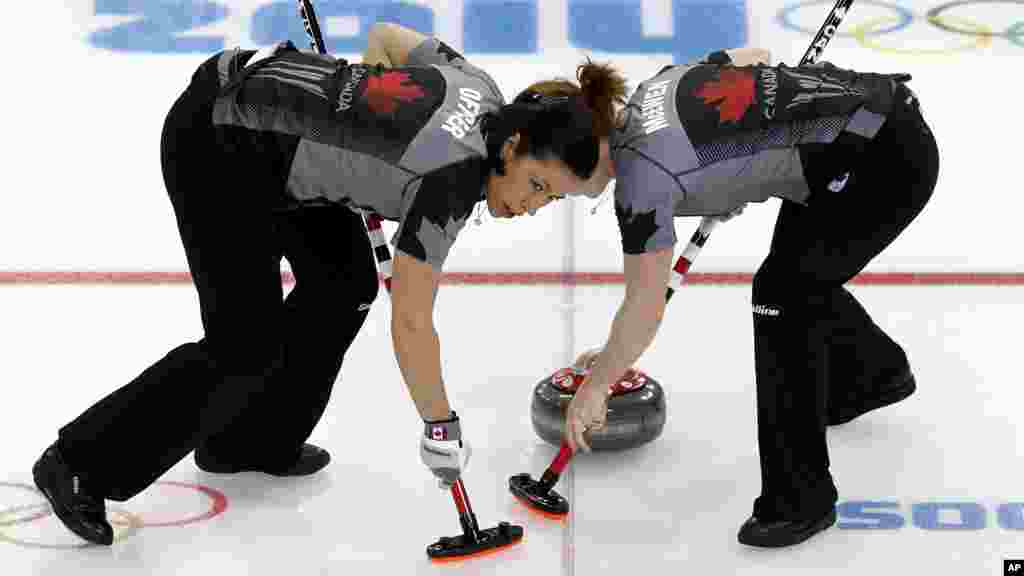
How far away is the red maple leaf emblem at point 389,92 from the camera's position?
3748 mm

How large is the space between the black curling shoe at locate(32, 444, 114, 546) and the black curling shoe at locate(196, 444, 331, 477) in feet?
1.23

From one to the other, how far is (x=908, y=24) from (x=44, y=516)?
13.7 feet

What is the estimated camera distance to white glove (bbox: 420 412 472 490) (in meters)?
3.91

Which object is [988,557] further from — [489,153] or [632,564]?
[489,153]

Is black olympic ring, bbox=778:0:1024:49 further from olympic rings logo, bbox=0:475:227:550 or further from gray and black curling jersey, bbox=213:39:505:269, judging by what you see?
olympic rings logo, bbox=0:475:227:550

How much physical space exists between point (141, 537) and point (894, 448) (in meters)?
1.78

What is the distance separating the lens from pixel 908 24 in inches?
286

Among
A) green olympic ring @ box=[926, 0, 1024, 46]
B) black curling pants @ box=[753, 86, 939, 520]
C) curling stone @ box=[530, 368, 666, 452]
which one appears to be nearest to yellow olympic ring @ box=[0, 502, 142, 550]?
curling stone @ box=[530, 368, 666, 452]

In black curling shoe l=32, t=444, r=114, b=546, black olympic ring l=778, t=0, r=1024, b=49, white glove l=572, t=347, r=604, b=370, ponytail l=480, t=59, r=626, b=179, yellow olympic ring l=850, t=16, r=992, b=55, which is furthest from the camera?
black olympic ring l=778, t=0, r=1024, b=49

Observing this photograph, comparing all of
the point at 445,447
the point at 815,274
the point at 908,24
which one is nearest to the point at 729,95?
the point at 815,274

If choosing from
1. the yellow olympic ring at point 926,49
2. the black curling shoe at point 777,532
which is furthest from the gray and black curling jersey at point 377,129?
the yellow olympic ring at point 926,49

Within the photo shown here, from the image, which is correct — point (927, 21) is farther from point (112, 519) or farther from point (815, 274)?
point (112, 519)

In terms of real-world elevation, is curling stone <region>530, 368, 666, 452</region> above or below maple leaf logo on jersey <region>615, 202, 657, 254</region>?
below

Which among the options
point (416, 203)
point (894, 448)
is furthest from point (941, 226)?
point (416, 203)
